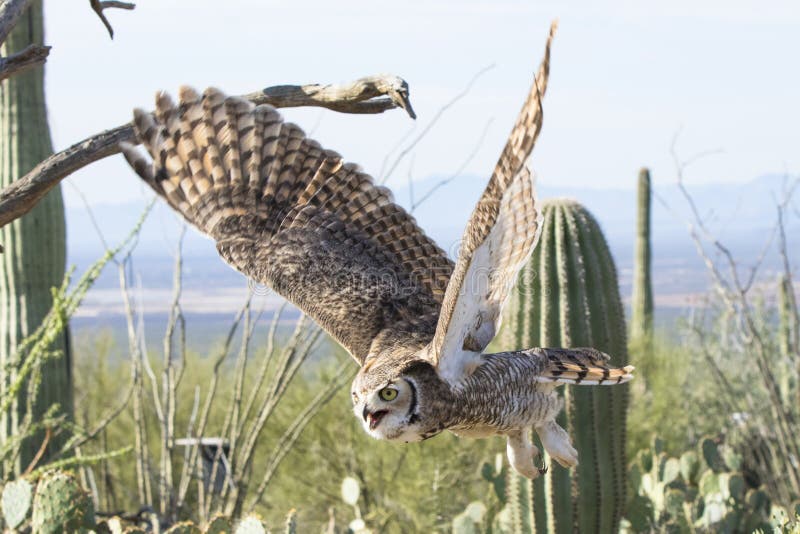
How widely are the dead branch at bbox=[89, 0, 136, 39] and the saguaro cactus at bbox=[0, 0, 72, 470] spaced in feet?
6.53

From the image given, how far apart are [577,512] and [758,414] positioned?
2.64 metres

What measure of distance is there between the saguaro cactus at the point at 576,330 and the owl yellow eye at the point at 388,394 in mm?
2416

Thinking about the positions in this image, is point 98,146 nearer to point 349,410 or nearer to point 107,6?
point 107,6

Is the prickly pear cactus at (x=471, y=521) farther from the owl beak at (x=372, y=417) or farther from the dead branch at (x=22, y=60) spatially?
the dead branch at (x=22, y=60)

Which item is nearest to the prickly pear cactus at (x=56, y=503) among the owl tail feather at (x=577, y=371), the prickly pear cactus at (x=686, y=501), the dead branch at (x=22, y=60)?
the dead branch at (x=22, y=60)

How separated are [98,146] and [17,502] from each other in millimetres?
1444

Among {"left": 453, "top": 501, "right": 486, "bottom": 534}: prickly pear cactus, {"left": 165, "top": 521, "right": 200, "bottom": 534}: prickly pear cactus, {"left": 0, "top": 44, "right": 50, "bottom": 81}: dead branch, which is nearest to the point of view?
{"left": 0, "top": 44, "right": 50, "bottom": 81}: dead branch

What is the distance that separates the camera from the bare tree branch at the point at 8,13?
288 cm

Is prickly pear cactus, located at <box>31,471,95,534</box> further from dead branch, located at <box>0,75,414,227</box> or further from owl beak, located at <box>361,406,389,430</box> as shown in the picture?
owl beak, located at <box>361,406,389,430</box>

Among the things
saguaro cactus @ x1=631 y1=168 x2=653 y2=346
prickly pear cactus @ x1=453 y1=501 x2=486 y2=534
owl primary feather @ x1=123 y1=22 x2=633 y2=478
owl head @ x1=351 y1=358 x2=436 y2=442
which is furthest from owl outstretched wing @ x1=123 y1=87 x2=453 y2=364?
saguaro cactus @ x1=631 y1=168 x2=653 y2=346

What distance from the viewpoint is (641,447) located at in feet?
26.2

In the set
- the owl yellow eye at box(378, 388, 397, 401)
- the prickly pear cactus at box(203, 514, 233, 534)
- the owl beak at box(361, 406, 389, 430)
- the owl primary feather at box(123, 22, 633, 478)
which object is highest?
the owl primary feather at box(123, 22, 633, 478)

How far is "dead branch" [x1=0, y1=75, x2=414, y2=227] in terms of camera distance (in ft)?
9.85

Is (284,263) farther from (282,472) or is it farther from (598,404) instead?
(282,472)
